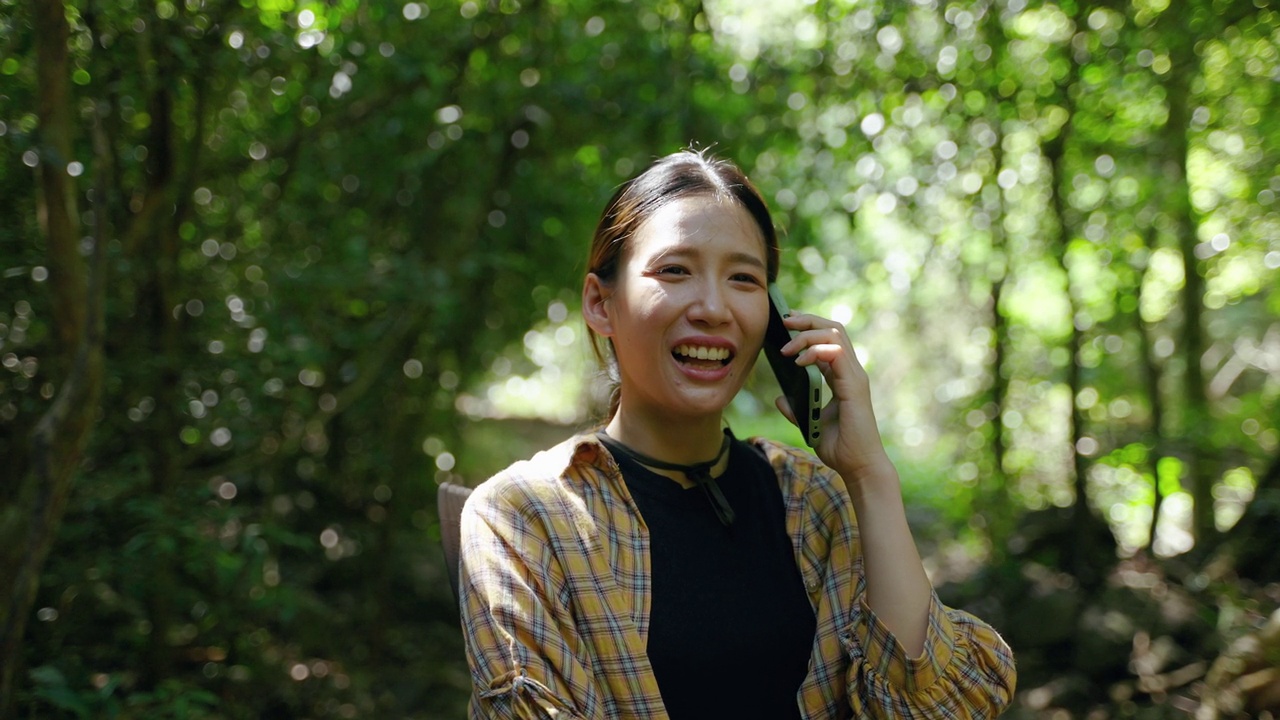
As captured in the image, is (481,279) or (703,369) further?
(481,279)

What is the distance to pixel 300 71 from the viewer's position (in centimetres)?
368

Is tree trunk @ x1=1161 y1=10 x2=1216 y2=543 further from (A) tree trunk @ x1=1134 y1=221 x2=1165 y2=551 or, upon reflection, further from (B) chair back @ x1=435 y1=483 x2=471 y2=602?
(B) chair back @ x1=435 y1=483 x2=471 y2=602

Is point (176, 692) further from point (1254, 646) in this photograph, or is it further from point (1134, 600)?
point (1134, 600)

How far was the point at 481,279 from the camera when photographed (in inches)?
205

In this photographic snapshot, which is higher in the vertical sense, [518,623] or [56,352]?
[56,352]

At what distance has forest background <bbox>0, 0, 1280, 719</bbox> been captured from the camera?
305 centimetres

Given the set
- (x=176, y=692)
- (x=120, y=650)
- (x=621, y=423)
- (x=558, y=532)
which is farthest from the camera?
Result: (x=120, y=650)

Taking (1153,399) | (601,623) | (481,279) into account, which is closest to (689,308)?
(601,623)

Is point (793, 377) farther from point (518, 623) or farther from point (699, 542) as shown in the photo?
point (518, 623)

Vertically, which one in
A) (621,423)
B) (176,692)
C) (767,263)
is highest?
(767,263)

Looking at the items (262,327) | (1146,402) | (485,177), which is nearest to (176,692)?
(262,327)

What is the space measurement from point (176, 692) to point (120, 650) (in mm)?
537

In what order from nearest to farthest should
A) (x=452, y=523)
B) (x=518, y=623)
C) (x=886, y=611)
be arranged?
(x=518, y=623) < (x=886, y=611) < (x=452, y=523)

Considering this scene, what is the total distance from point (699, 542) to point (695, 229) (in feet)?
1.76
